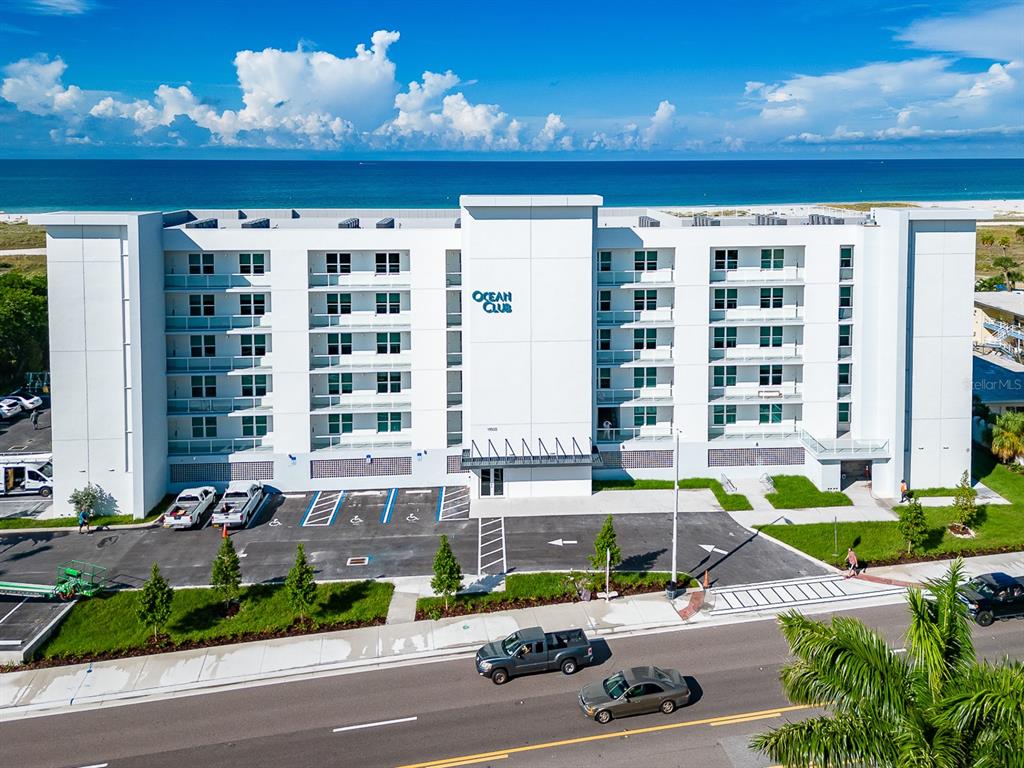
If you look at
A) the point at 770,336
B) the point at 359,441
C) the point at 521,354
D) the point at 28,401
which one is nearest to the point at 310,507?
the point at 359,441

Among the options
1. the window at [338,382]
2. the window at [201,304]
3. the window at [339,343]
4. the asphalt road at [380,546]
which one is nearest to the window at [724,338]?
the asphalt road at [380,546]

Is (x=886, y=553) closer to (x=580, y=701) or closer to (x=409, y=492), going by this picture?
(x=580, y=701)

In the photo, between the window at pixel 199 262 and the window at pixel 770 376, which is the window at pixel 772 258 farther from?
the window at pixel 199 262

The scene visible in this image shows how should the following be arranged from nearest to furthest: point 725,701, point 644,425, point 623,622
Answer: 1. point 725,701
2. point 623,622
3. point 644,425

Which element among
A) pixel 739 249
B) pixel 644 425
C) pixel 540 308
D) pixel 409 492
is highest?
pixel 739 249

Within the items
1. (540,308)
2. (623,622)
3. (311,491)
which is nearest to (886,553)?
(623,622)

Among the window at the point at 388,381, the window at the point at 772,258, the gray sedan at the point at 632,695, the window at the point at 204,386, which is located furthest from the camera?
the window at the point at 388,381
